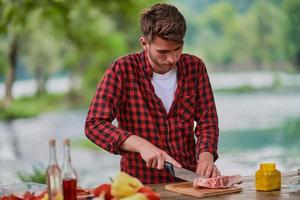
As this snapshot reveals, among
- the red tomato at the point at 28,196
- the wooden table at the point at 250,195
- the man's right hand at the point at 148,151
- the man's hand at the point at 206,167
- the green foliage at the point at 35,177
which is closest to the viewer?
the red tomato at the point at 28,196

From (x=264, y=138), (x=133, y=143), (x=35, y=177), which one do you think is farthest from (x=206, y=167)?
(x=264, y=138)

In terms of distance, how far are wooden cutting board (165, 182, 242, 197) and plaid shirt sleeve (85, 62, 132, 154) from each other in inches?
11.6

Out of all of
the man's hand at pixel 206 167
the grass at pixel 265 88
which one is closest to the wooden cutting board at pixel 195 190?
the man's hand at pixel 206 167

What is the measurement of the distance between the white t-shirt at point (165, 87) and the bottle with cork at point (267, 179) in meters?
0.54

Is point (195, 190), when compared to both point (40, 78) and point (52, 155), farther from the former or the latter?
point (40, 78)

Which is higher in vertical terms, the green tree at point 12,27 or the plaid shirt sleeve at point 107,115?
the green tree at point 12,27

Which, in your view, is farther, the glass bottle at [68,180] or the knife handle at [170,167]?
Answer: the knife handle at [170,167]

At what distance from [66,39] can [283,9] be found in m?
2.30

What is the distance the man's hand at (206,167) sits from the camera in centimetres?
338

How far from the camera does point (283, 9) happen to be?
848 centimetres

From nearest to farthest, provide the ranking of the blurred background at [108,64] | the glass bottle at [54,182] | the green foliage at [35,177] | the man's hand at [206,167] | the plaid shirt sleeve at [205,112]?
the glass bottle at [54,182] < the man's hand at [206,167] < the plaid shirt sleeve at [205,112] < the green foliage at [35,177] < the blurred background at [108,64]

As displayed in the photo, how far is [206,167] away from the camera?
3.40m

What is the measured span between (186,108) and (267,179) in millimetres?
563

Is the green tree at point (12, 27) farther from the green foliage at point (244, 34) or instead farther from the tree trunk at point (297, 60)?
the tree trunk at point (297, 60)
